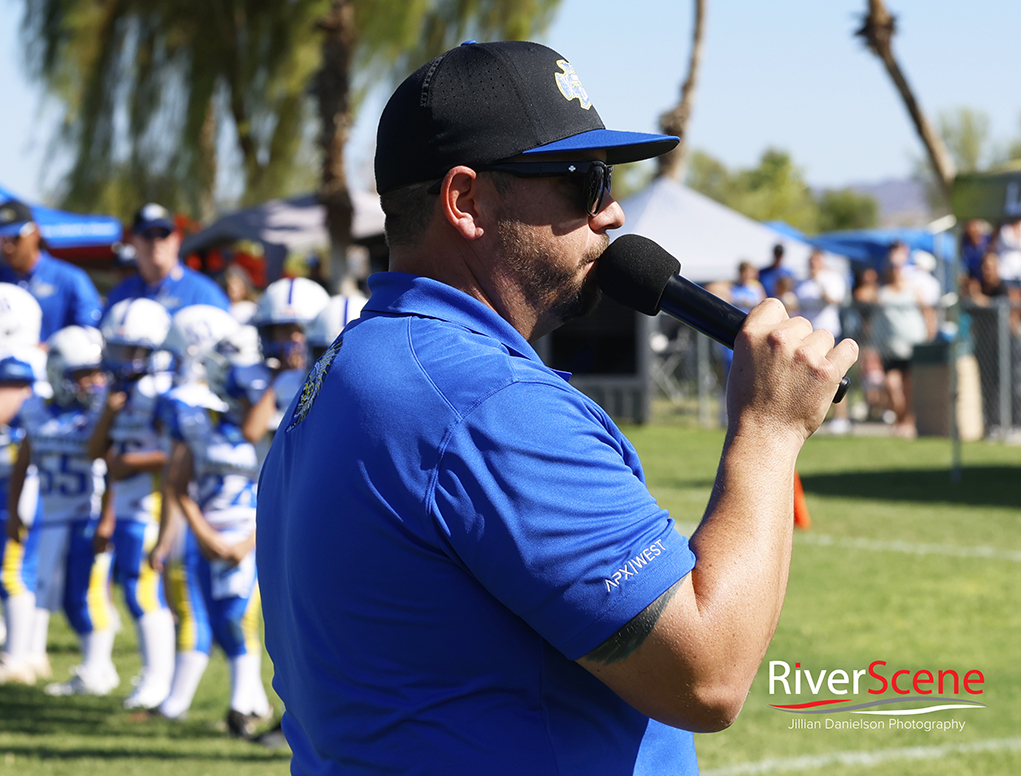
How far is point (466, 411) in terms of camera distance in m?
1.50

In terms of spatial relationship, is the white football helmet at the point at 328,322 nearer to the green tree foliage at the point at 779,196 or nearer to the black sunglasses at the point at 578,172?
the black sunglasses at the point at 578,172

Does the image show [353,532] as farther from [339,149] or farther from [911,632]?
[339,149]

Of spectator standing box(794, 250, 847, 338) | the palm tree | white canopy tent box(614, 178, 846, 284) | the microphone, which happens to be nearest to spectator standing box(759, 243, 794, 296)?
spectator standing box(794, 250, 847, 338)

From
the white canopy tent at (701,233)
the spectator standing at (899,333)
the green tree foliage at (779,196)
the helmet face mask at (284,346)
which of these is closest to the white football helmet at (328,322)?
the helmet face mask at (284,346)

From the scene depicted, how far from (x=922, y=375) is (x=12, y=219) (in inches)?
521

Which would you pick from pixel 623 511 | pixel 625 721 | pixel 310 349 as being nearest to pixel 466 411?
pixel 623 511

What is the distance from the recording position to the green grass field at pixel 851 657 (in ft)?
16.8

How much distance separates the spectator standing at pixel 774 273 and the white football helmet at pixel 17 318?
12.1 metres

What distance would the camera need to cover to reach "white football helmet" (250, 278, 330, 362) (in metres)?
5.73

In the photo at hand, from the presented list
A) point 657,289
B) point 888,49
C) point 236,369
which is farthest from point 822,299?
point 657,289

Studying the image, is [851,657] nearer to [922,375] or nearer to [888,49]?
[922,375]

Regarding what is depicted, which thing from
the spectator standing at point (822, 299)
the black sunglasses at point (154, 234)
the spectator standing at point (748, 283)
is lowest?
the spectator standing at point (822, 299)

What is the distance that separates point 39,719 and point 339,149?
1438 cm

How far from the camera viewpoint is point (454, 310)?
66.9 inches
